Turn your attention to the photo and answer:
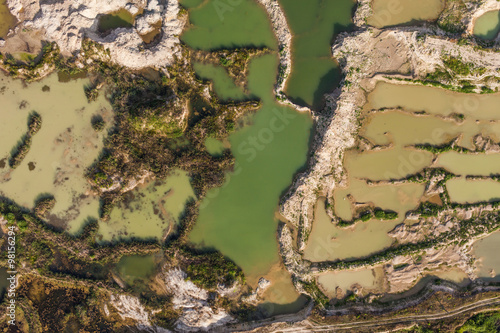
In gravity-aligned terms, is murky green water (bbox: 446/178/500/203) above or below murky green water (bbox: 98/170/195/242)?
above

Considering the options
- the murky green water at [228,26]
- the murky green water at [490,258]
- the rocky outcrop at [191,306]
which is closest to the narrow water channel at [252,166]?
the murky green water at [228,26]

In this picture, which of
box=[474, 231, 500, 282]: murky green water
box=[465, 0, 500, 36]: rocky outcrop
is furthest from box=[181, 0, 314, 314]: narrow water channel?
box=[465, 0, 500, 36]: rocky outcrop

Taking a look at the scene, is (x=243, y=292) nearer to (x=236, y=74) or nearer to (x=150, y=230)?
(x=150, y=230)

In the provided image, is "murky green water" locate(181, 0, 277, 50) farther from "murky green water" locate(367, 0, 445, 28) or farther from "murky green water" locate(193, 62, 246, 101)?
"murky green water" locate(367, 0, 445, 28)

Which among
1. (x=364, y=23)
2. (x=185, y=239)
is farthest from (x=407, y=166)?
(x=185, y=239)

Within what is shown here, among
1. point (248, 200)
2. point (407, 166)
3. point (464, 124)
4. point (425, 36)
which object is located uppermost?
point (425, 36)

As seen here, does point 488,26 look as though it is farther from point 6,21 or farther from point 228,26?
point 6,21

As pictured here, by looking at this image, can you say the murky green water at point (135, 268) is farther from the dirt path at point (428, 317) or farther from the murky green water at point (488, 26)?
the murky green water at point (488, 26)
